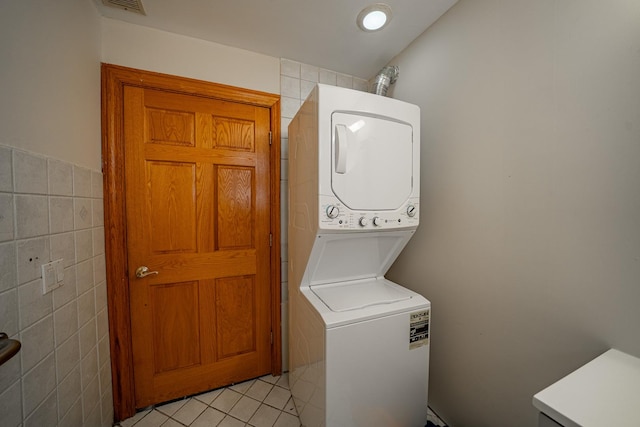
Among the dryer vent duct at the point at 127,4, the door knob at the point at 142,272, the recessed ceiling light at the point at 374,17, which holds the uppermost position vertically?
the dryer vent duct at the point at 127,4

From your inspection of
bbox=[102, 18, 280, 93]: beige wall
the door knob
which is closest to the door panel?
the door knob

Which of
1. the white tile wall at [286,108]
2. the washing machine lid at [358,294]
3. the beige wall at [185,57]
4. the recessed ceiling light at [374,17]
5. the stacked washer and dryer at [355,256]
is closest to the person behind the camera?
the stacked washer and dryer at [355,256]

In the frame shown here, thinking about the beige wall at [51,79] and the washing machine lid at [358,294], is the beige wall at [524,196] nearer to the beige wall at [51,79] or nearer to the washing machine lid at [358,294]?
the washing machine lid at [358,294]

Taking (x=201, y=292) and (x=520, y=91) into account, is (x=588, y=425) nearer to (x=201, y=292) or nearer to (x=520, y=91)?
(x=520, y=91)

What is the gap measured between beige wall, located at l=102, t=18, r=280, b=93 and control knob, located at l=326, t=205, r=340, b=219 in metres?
1.16

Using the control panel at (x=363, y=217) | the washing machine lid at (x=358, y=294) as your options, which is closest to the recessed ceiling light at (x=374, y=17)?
the control panel at (x=363, y=217)

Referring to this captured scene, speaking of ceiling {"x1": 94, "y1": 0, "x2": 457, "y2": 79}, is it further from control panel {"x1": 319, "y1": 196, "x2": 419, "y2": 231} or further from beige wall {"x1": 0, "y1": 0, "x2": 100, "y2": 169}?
control panel {"x1": 319, "y1": 196, "x2": 419, "y2": 231}

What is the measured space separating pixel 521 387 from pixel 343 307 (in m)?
0.85

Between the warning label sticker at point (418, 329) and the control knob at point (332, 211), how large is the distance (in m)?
0.64

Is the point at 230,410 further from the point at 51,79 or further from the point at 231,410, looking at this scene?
the point at 51,79

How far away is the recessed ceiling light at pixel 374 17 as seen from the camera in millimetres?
1234

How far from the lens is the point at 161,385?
4.88 feet

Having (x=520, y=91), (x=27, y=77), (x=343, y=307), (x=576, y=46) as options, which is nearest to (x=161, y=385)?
(x=343, y=307)

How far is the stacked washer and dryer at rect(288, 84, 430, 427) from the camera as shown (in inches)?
40.4
